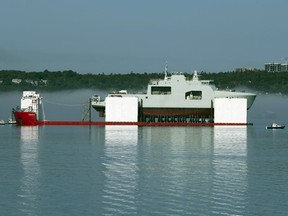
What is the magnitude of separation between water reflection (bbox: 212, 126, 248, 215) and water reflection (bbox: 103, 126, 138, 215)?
3949mm

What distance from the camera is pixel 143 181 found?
44062mm

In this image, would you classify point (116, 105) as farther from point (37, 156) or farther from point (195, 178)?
point (195, 178)

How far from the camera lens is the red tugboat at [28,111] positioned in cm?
12752

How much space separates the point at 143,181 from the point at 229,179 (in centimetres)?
489

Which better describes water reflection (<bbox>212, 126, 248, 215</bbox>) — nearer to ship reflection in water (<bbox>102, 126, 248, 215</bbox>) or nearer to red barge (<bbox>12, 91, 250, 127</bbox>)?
ship reflection in water (<bbox>102, 126, 248, 215</bbox>)

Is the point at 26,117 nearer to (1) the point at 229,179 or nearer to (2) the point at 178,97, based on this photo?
(2) the point at 178,97

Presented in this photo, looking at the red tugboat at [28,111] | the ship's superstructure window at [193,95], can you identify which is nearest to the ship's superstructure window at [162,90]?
the ship's superstructure window at [193,95]

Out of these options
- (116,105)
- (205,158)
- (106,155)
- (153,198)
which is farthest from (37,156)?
(116,105)

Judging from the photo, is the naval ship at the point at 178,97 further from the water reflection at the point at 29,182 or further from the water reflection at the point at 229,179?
the water reflection at the point at 29,182

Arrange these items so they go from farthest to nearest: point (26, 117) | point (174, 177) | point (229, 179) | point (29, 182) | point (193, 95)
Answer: point (26, 117), point (193, 95), point (174, 177), point (229, 179), point (29, 182)

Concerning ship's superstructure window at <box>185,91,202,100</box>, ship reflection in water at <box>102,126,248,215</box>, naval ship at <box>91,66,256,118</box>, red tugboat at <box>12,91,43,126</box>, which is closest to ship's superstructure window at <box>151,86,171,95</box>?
naval ship at <box>91,66,256,118</box>

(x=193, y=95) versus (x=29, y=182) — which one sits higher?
(x=193, y=95)

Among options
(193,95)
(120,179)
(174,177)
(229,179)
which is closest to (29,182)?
(120,179)

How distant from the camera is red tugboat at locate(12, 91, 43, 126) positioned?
12752 cm
